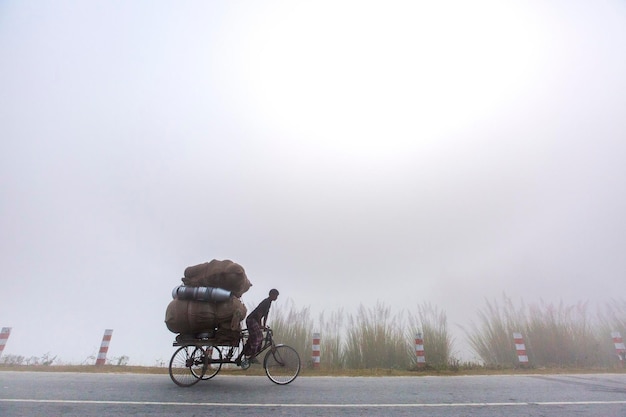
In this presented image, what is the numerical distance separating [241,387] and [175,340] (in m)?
1.54

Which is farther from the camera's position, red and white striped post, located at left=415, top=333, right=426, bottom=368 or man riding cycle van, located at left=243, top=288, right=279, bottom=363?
red and white striped post, located at left=415, top=333, right=426, bottom=368

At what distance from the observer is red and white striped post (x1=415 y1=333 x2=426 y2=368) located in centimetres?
1184

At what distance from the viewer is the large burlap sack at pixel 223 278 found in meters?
7.18

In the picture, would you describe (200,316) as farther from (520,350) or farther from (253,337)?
(520,350)

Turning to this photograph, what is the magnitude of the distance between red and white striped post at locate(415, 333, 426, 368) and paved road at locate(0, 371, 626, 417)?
4261 mm

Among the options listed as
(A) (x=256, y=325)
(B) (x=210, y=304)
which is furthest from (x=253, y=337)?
(B) (x=210, y=304)

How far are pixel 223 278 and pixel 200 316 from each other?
776 mm

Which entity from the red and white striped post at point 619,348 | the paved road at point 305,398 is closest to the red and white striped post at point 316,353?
the paved road at point 305,398

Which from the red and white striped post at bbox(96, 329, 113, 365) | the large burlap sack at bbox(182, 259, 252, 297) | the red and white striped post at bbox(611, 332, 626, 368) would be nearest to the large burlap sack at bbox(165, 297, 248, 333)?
the large burlap sack at bbox(182, 259, 252, 297)

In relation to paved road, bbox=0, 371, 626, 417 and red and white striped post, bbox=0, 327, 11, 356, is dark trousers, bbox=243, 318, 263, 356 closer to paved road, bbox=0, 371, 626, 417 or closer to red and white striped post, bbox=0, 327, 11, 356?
paved road, bbox=0, 371, 626, 417

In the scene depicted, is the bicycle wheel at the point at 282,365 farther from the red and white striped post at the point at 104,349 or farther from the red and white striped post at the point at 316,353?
the red and white striped post at the point at 104,349

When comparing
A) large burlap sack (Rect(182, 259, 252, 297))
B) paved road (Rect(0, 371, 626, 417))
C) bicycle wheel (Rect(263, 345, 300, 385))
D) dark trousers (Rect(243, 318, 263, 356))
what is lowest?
paved road (Rect(0, 371, 626, 417))

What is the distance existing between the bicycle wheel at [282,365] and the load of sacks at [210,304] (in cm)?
82

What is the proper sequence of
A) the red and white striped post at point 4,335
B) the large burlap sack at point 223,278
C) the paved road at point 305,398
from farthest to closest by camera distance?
the red and white striped post at point 4,335 < the large burlap sack at point 223,278 < the paved road at point 305,398
